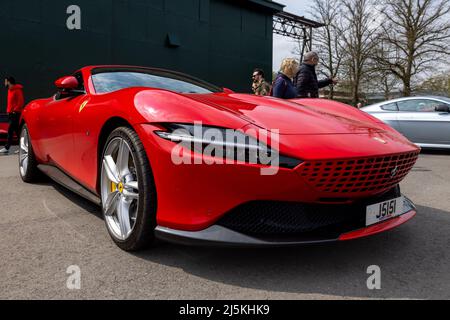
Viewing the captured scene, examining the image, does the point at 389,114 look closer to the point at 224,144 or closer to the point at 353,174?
the point at 353,174

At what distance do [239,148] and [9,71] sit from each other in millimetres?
10332

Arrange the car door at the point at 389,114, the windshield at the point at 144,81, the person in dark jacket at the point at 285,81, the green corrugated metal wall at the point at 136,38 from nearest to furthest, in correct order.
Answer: the windshield at the point at 144,81
the person in dark jacket at the point at 285,81
the car door at the point at 389,114
the green corrugated metal wall at the point at 136,38

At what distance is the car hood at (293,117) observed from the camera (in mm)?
2088

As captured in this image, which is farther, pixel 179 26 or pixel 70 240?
pixel 179 26

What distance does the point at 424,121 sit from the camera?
7.47m

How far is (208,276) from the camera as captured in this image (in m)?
1.97

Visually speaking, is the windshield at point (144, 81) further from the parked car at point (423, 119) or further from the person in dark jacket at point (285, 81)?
the parked car at point (423, 119)

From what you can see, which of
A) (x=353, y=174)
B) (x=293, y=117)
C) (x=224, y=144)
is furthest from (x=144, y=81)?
(x=353, y=174)

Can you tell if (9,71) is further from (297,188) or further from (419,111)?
(297,188)

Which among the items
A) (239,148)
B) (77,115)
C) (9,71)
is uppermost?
(9,71)

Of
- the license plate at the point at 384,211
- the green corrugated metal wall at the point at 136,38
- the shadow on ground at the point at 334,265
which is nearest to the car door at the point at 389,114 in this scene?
the shadow on ground at the point at 334,265

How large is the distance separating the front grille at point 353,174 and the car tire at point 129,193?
0.78 metres

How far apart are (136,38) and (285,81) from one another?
956cm
